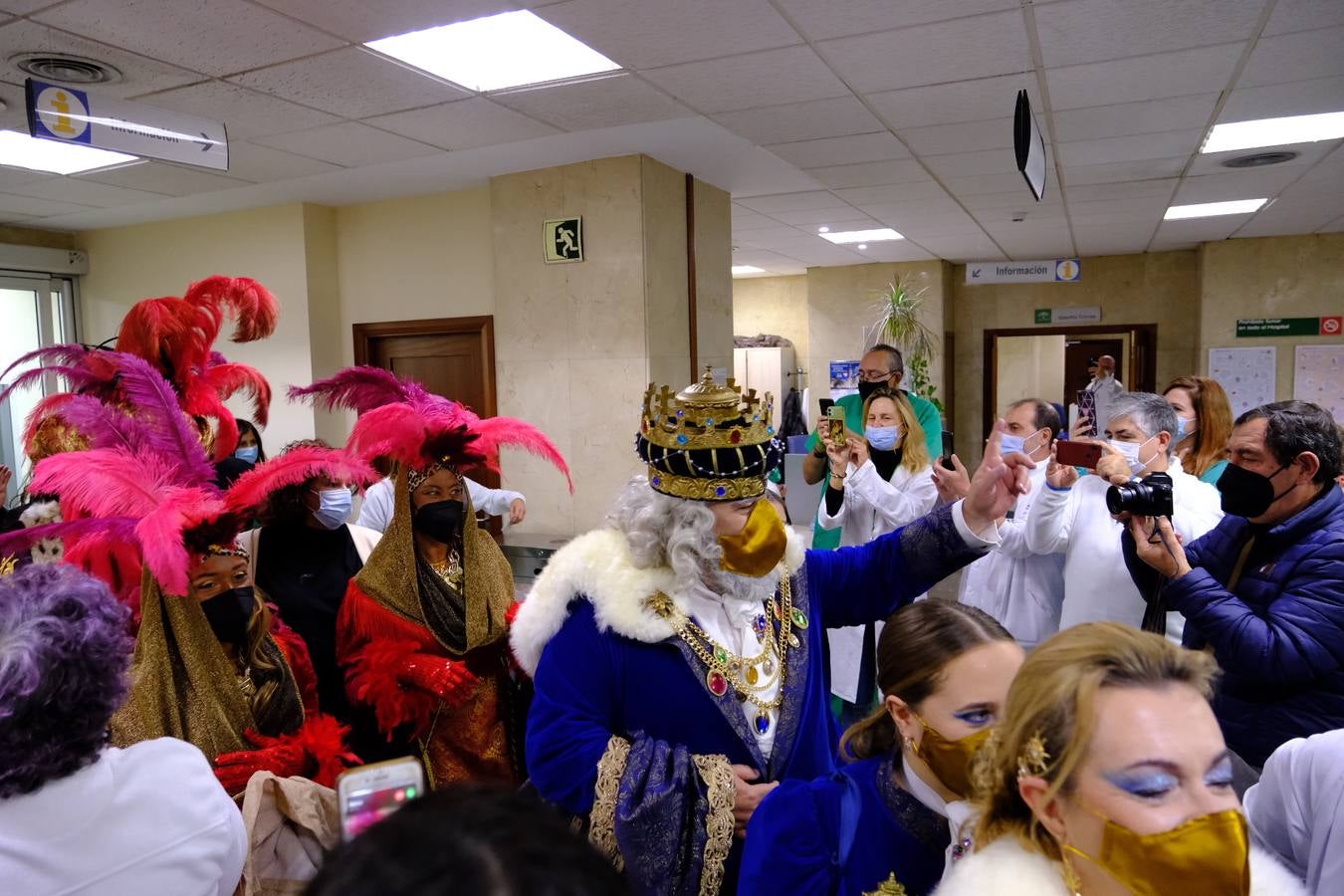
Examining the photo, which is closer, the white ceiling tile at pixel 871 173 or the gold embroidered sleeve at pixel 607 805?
the gold embroidered sleeve at pixel 607 805

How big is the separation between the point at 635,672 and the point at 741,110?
10.7 feet

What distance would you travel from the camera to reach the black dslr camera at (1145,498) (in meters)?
2.04

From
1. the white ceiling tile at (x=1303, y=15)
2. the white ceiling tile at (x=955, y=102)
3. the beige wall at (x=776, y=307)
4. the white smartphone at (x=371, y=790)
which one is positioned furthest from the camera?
the beige wall at (x=776, y=307)

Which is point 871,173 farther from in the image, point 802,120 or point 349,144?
point 349,144

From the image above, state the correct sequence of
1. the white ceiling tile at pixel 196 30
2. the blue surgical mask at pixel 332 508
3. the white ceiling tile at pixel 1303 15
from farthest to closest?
1. the white ceiling tile at pixel 1303 15
2. the white ceiling tile at pixel 196 30
3. the blue surgical mask at pixel 332 508

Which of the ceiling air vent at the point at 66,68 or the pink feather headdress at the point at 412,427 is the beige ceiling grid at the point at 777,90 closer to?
the ceiling air vent at the point at 66,68

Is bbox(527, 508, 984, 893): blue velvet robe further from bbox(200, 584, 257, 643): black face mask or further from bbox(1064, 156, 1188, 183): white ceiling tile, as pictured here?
bbox(1064, 156, 1188, 183): white ceiling tile

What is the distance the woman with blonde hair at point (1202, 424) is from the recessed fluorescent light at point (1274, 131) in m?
1.66

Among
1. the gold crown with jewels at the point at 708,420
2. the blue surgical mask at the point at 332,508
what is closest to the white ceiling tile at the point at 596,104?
the blue surgical mask at the point at 332,508

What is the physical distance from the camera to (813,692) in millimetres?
1683

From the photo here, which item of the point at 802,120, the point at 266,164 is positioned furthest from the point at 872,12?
the point at 266,164

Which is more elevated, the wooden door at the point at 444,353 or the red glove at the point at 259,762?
the wooden door at the point at 444,353

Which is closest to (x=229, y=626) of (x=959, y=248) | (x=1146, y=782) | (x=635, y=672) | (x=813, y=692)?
(x=635, y=672)

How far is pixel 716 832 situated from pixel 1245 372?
372 inches
